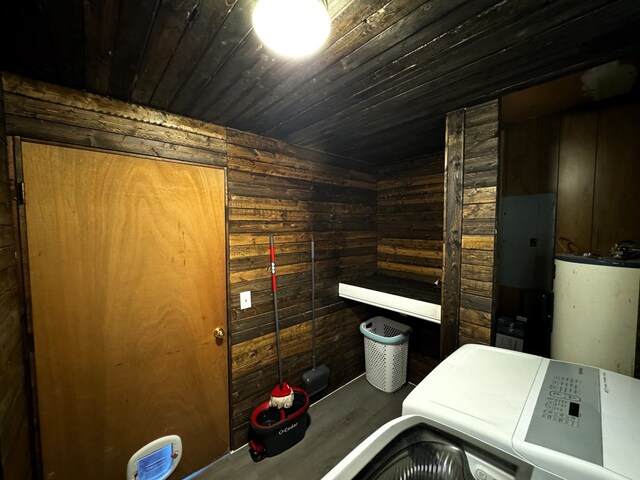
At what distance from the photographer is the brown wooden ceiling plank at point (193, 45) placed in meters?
0.82

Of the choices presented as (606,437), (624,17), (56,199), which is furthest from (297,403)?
(624,17)

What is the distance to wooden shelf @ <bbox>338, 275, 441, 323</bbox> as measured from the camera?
1.86m

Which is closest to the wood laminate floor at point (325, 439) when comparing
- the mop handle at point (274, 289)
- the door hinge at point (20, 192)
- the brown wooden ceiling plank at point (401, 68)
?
the mop handle at point (274, 289)

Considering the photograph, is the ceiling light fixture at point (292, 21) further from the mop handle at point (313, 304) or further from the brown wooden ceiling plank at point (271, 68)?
the mop handle at point (313, 304)

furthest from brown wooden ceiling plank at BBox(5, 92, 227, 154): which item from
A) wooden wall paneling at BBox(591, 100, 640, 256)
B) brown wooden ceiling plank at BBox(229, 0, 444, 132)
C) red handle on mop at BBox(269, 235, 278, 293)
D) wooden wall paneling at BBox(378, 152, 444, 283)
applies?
wooden wall paneling at BBox(591, 100, 640, 256)

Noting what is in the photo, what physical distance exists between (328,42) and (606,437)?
1583mm

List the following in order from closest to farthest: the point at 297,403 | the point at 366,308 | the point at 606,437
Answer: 1. the point at 606,437
2. the point at 297,403
3. the point at 366,308

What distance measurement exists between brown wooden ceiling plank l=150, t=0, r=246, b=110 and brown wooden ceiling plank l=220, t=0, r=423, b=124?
274mm

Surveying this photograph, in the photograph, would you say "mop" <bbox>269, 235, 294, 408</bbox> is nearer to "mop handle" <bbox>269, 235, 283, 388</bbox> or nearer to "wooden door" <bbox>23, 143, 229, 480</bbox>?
"mop handle" <bbox>269, 235, 283, 388</bbox>

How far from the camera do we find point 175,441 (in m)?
1.57

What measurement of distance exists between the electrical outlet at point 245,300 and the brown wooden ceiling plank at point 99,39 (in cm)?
147

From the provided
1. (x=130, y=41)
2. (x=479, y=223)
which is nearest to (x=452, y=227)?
(x=479, y=223)

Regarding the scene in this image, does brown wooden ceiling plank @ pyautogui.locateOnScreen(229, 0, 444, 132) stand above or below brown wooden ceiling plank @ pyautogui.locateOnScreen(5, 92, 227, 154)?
above

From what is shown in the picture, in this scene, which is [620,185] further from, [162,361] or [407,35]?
[162,361]
